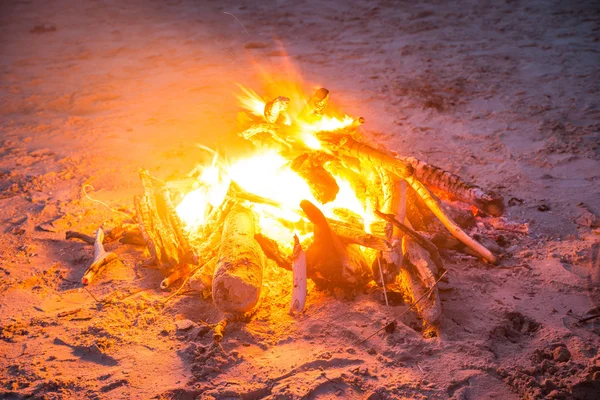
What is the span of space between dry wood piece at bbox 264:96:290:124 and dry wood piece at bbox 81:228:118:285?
196 cm

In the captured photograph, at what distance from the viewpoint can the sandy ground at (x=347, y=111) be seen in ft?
9.35

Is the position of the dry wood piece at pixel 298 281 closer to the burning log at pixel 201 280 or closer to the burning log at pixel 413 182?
the burning log at pixel 201 280

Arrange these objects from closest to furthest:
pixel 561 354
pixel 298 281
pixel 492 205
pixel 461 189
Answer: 1. pixel 561 354
2. pixel 298 281
3. pixel 492 205
4. pixel 461 189

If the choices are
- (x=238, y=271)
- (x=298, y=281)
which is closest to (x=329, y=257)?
(x=298, y=281)

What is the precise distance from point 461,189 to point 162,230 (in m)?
2.89

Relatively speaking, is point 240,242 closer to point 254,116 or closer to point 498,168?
point 254,116

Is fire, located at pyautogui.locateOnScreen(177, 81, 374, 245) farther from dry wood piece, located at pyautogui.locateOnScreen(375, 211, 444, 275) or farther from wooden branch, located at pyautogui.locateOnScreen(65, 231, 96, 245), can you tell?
wooden branch, located at pyautogui.locateOnScreen(65, 231, 96, 245)

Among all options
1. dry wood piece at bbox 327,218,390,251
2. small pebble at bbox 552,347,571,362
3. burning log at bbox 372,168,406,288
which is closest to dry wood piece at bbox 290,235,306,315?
dry wood piece at bbox 327,218,390,251

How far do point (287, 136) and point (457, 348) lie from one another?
252 centimetres

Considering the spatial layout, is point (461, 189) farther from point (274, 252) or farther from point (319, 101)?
point (274, 252)

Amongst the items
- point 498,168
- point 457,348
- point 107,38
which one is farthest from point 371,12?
point 457,348

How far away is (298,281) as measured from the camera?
3396 mm

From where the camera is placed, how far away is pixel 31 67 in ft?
29.7

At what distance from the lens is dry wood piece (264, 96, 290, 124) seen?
14.1 feet
